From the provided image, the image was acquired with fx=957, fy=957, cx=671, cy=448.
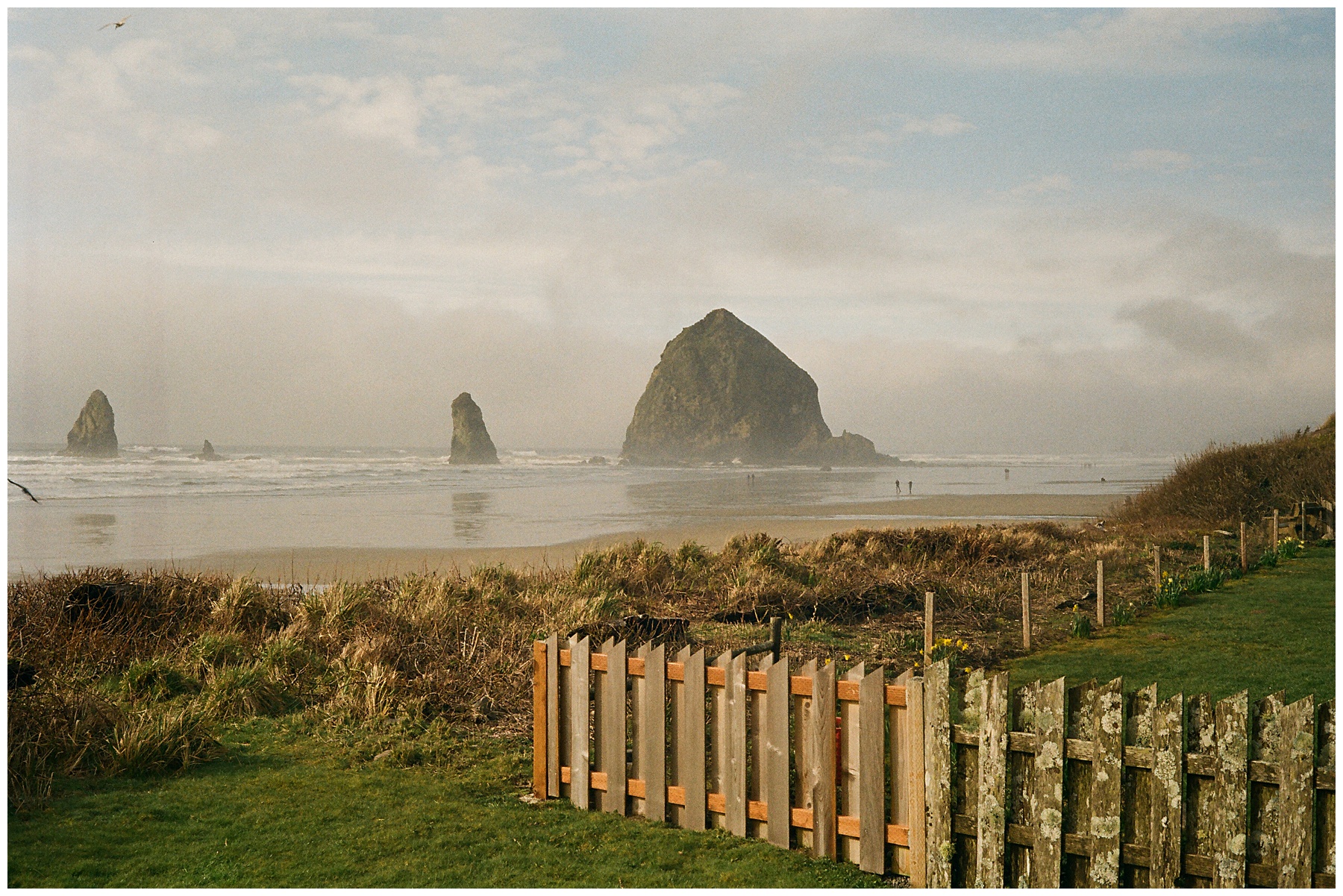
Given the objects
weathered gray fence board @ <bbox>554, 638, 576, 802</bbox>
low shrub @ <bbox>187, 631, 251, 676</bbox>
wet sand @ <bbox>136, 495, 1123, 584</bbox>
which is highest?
weathered gray fence board @ <bbox>554, 638, 576, 802</bbox>

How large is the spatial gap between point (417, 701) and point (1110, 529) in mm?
20146

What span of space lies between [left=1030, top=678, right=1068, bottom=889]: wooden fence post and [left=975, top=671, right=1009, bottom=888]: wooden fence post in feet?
0.43

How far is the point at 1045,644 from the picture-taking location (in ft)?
34.0

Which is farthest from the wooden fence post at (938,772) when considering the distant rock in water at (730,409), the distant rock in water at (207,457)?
the distant rock in water at (730,409)

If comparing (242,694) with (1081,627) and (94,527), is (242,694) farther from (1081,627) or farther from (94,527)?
(94,527)

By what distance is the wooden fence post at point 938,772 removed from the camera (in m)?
4.29

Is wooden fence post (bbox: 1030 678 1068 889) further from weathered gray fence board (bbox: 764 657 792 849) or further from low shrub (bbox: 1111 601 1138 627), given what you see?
low shrub (bbox: 1111 601 1138 627)

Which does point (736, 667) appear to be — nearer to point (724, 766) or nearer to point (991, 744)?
point (724, 766)

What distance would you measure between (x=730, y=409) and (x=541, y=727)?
17356cm

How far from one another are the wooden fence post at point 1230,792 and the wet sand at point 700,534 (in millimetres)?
11578

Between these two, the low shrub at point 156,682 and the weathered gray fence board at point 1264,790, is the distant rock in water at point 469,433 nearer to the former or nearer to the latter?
the low shrub at point 156,682

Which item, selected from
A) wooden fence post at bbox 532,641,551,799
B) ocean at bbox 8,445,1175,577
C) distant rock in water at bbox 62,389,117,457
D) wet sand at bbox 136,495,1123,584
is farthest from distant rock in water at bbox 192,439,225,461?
wooden fence post at bbox 532,641,551,799

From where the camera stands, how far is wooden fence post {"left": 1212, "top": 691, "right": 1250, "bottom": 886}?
12.4 feet

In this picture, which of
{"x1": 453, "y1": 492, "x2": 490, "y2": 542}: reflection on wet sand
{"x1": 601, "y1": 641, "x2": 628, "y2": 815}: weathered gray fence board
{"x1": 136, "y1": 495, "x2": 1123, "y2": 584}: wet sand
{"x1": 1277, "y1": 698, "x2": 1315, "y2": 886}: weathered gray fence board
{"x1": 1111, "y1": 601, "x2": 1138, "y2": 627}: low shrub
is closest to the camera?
{"x1": 1277, "y1": 698, "x2": 1315, "y2": 886}: weathered gray fence board
